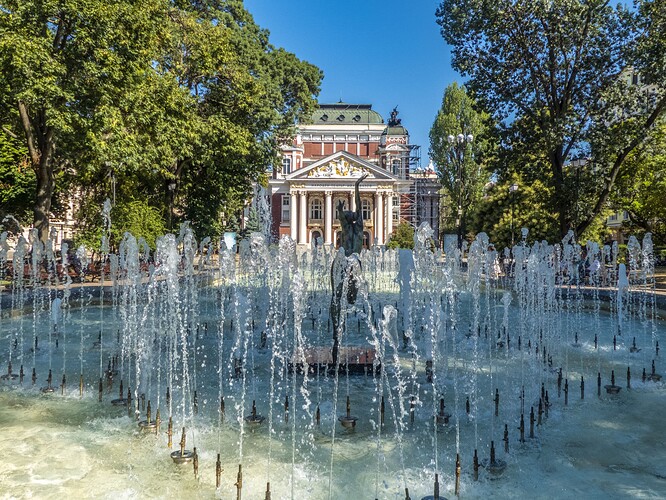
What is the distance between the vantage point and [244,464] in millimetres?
4676

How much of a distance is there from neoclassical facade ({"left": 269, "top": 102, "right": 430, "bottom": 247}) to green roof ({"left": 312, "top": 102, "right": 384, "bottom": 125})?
15cm

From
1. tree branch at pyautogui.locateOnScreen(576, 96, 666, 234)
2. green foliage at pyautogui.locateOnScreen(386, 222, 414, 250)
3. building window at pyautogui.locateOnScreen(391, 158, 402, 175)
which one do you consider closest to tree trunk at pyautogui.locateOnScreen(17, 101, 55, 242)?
tree branch at pyautogui.locateOnScreen(576, 96, 666, 234)

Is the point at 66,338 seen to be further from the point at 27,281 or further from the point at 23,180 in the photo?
the point at 23,180

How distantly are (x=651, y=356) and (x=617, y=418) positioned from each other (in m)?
3.73

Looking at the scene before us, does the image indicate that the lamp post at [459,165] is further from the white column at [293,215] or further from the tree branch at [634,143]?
the white column at [293,215]

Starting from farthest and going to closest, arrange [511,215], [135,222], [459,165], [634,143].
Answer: [511,215], [459,165], [135,222], [634,143]

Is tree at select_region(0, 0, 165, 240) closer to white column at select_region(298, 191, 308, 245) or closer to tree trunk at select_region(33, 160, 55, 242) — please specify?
tree trunk at select_region(33, 160, 55, 242)

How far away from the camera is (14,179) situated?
2205 centimetres

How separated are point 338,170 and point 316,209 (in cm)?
566

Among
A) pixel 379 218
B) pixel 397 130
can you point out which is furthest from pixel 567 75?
pixel 397 130

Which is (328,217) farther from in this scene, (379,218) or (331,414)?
(331,414)

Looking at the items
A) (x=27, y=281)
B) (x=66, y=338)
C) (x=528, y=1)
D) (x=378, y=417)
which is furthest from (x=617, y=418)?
(x=27, y=281)

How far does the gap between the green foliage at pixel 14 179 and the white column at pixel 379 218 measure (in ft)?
129

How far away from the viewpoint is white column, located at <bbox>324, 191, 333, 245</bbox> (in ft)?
188
